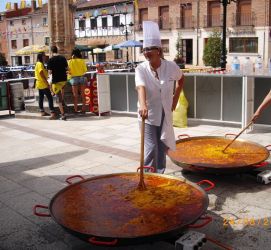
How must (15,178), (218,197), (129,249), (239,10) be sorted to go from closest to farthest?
(129,249) → (218,197) → (15,178) → (239,10)

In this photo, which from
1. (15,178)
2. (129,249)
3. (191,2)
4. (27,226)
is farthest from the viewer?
(191,2)

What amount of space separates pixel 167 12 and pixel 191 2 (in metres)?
3.41

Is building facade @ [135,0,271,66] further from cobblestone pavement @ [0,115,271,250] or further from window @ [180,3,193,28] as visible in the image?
cobblestone pavement @ [0,115,271,250]

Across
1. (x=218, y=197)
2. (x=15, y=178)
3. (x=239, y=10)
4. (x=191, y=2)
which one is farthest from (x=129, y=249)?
(x=191, y=2)

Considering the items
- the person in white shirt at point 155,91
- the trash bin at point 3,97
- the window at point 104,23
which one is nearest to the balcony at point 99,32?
the window at point 104,23

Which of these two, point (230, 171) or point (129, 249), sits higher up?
point (230, 171)

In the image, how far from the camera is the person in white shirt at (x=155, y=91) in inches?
179

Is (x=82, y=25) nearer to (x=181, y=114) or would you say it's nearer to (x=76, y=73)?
(x=76, y=73)

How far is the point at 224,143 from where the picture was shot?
6.19 m

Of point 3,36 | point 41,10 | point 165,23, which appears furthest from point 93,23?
point 3,36

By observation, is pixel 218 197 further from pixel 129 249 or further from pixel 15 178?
pixel 15 178

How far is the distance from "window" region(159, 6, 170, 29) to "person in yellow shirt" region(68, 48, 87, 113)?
33153 millimetres

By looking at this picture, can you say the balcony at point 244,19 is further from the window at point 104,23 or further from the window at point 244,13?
the window at point 104,23

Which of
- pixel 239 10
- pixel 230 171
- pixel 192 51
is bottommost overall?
pixel 230 171
